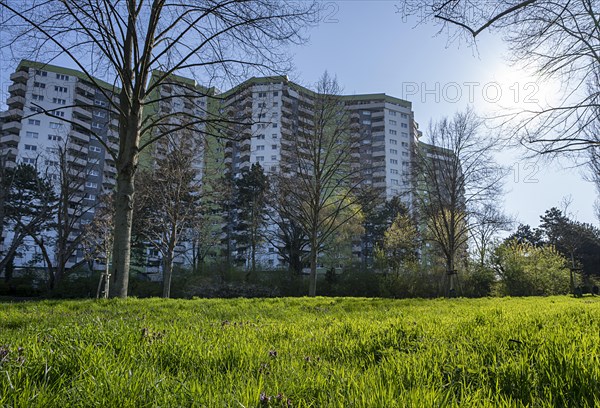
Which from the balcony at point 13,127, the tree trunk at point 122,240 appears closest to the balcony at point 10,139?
the balcony at point 13,127

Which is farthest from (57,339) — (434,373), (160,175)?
(160,175)

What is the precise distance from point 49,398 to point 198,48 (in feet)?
35.9

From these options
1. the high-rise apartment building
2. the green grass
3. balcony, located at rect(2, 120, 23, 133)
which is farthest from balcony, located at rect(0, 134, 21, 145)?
the green grass

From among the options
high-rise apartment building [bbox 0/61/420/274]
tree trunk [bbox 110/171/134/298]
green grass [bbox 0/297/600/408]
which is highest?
high-rise apartment building [bbox 0/61/420/274]

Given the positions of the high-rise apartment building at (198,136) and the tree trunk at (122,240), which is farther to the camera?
the high-rise apartment building at (198,136)

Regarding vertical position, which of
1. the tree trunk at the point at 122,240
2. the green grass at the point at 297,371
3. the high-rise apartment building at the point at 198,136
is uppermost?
the high-rise apartment building at the point at 198,136

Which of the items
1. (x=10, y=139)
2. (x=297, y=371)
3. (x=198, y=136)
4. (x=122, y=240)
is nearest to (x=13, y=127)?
(x=10, y=139)

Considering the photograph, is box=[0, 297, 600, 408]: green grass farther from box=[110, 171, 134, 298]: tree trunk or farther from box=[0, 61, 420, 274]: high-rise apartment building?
box=[0, 61, 420, 274]: high-rise apartment building

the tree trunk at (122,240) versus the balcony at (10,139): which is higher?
the balcony at (10,139)

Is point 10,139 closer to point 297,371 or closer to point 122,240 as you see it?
point 122,240

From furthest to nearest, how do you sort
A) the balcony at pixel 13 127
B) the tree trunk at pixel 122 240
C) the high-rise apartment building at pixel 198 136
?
the balcony at pixel 13 127
the high-rise apartment building at pixel 198 136
the tree trunk at pixel 122 240

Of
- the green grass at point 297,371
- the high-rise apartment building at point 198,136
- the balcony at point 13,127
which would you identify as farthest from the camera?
the balcony at point 13,127

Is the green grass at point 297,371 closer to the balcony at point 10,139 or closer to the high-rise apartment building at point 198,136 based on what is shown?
the high-rise apartment building at point 198,136

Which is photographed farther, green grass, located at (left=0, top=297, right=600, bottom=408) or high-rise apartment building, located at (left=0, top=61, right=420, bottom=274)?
high-rise apartment building, located at (left=0, top=61, right=420, bottom=274)
